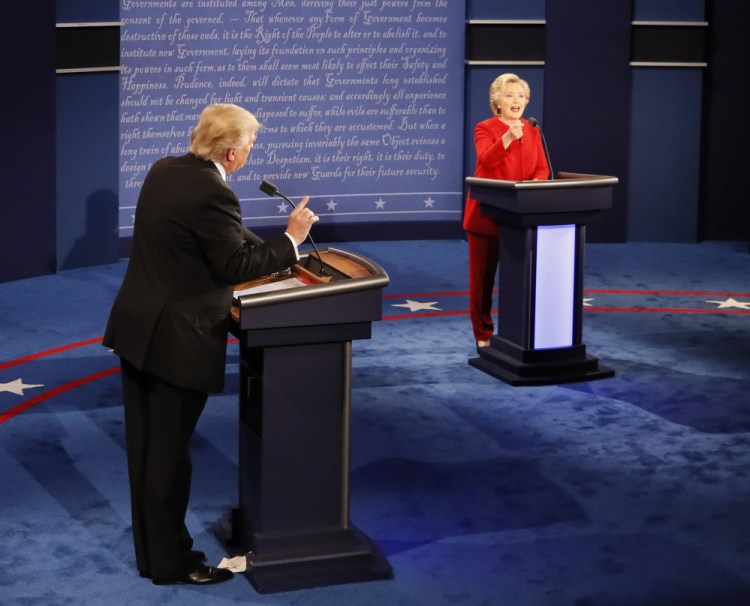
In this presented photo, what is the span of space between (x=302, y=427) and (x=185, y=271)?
63 centimetres

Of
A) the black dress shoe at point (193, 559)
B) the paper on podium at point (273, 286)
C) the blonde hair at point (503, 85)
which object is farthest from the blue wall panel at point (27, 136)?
the black dress shoe at point (193, 559)

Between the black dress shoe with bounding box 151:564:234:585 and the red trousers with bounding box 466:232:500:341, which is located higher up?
the red trousers with bounding box 466:232:500:341

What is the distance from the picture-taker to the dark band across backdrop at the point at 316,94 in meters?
9.78

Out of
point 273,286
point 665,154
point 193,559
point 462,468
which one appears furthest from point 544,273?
point 665,154

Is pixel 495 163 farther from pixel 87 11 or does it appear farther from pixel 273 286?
pixel 87 11

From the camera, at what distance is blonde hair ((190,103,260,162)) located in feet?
12.6

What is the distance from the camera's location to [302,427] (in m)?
4.06

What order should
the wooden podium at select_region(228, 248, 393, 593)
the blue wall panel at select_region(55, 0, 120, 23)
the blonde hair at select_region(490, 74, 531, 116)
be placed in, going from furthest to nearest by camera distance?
the blue wall panel at select_region(55, 0, 120, 23) → the blonde hair at select_region(490, 74, 531, 116) → the wooden podium at select_region(228, 248, 393, 593)

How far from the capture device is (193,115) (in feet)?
32.6

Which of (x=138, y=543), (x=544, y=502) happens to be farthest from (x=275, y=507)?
(x=544, y=502)

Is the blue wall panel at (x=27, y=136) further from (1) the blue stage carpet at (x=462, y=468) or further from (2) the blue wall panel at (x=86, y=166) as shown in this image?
(1) the blue stage carpet at (x=462, y=468)

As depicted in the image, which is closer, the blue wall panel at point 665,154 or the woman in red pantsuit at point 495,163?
the woman in red pantsuit at point 495,163

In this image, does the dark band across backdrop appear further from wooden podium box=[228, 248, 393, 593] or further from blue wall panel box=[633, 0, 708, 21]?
wooden podium box=[228, 248, 393, 593]

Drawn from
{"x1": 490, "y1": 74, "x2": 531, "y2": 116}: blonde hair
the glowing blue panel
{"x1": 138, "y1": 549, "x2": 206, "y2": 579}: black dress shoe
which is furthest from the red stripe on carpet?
{"x1": 490, "y1": 74, "x2": 531, "y2": 116}: blonde hair
